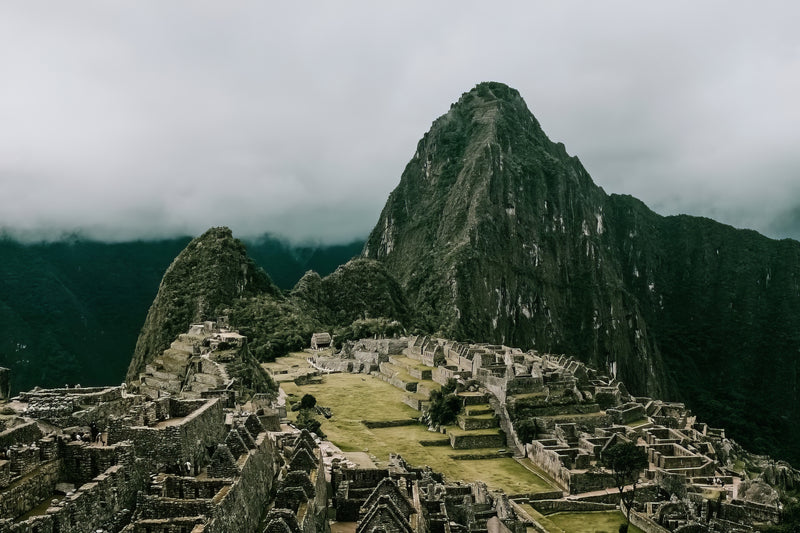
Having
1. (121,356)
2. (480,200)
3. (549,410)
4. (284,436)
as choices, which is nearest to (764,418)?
(480,200)

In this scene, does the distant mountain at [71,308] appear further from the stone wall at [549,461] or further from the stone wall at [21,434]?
the stone wall at [21,434]

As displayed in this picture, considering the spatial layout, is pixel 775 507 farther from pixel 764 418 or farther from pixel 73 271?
pixel 764 418

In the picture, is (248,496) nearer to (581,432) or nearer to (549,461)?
(549,461)

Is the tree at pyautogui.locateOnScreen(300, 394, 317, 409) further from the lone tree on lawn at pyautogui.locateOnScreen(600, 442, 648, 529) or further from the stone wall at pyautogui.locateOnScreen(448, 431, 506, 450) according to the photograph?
the lone tree on lawn at pyautogui.locateOnScreen(600, 442, 648, 529)

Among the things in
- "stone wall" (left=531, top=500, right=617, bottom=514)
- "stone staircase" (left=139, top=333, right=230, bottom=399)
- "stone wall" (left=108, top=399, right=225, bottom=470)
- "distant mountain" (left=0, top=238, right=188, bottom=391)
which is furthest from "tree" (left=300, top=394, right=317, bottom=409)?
"stone wall" (left=108, top=399, right=225, bottom=470)

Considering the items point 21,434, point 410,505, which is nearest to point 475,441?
point 410,505

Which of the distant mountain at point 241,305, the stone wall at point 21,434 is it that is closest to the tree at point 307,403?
the distant mountain at point 241,305
